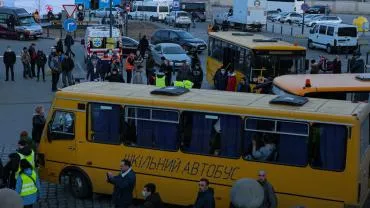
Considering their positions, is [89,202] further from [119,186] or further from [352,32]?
[352,32]

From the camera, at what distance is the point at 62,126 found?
44.1 ft

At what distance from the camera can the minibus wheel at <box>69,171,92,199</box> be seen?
13.3 meters

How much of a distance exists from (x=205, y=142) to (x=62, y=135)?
3025 mm

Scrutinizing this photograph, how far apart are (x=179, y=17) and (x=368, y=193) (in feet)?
162

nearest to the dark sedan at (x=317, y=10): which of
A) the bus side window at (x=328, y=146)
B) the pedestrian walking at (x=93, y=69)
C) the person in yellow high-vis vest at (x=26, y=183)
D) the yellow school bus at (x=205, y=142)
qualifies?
the pedestrian walking at (x=93, y=69)

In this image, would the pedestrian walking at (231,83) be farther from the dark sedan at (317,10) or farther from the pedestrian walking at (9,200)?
the dark sedan at (317,10)

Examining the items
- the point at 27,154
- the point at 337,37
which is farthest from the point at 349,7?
the point at 27,154

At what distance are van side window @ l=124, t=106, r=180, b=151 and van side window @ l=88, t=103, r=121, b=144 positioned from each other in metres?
0.19

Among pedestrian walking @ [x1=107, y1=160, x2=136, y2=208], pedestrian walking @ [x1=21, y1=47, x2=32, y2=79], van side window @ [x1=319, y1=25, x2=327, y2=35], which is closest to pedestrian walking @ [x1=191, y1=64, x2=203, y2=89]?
pedestrian walking @ [x1=21, y1=47, x2=32, y2=79]

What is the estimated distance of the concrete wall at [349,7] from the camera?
84.4 metres

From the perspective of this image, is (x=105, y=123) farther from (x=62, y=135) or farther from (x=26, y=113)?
(x=26, y=113)

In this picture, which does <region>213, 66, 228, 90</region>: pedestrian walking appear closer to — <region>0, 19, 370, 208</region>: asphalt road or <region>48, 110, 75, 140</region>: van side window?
<region>0, 19, 370, 208</region>: asphalt road

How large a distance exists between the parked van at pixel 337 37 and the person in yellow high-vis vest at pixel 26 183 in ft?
110

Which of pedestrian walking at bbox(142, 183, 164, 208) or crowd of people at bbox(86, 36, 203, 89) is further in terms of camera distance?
crowd of people at bbox(86, 36, 203, 89)
